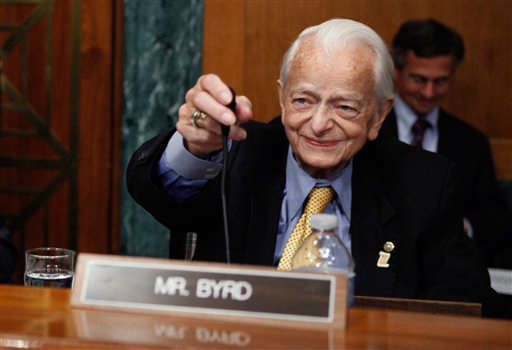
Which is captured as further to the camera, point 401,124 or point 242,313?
point 401,124

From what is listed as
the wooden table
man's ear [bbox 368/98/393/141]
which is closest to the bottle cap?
the wooden table

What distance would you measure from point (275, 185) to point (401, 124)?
1911mm

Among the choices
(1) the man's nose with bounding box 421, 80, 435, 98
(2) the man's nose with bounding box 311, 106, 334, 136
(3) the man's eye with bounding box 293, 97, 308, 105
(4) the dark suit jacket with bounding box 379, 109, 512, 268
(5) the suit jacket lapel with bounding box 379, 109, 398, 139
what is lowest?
(4) the dark suit jacket with bounding box 379, 109, 512, 268

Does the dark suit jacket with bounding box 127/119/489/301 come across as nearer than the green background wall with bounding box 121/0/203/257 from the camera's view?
Yes

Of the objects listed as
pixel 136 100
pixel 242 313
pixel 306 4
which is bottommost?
pixel 242 313

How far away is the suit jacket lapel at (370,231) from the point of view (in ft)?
6.59

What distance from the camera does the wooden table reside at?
1097mm

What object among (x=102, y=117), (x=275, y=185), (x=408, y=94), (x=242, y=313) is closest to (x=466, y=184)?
(x=408, y=94)

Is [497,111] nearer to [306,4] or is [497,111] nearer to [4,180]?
[306,4]

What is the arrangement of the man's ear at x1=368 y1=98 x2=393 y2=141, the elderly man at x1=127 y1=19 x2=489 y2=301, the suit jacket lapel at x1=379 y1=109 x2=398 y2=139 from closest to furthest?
the elderly man at x1=127 y1=19 x2=489 y2=301, the man's ear at x1=368 y1=98 x2=393 y2=141, the suit jacket lapel at x1=379 y1=109 x2=398 y2=139

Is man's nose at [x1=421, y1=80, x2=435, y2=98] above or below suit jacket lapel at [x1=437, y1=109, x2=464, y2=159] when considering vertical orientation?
above

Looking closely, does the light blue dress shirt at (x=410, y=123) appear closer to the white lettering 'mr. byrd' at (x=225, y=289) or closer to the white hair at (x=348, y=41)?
the white hair at (x=348, y=41)

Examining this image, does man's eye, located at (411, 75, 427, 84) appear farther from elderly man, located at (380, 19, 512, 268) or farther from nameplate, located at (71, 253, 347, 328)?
nameplate, located at (71, 253, 347, 328)

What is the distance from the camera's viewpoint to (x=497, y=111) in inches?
165
